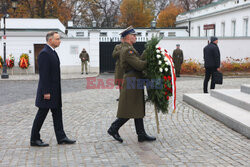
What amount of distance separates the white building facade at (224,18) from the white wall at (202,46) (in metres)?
1.51

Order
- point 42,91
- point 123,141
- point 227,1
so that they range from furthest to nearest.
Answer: point 227,1
point 123,141
point 42,91

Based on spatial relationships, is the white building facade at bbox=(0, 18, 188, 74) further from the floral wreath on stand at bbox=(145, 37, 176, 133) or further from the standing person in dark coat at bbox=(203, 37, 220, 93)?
the floral wreath on stand at bbox=(145, 37, 176, 133)

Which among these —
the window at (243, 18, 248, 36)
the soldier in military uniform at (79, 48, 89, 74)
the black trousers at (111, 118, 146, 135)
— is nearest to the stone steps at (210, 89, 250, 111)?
the black trousers at (111, 118, 146, 135)

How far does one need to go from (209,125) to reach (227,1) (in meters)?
30.8

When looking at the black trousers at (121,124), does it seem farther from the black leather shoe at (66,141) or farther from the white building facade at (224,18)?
the white building facade at (224,18)

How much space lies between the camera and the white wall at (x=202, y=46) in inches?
984

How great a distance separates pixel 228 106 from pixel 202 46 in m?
17.1

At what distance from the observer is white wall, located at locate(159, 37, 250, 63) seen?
984 inches

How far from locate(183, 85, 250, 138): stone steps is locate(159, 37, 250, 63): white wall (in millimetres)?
14660

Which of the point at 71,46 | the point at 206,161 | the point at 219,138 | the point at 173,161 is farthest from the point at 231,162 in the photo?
the point at 71,46

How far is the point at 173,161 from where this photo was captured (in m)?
5.02

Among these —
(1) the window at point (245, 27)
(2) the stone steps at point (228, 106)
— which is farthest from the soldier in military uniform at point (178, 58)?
(1) the window at point (245, 27)

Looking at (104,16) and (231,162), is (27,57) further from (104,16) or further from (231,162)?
(104,16)

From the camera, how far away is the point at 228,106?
8.60 meters
